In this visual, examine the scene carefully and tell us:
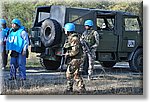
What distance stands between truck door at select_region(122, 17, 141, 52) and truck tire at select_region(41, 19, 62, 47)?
155 cm

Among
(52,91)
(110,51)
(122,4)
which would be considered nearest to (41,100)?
(52,91)

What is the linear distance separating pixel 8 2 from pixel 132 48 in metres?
2.79

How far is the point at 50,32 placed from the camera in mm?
9672

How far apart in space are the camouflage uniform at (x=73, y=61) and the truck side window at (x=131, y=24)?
55.5 inches

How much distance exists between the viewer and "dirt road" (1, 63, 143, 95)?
9484 millimetres

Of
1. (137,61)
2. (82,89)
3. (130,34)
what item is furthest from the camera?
(130,34)

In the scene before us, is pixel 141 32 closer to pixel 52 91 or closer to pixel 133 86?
pixel 133 86

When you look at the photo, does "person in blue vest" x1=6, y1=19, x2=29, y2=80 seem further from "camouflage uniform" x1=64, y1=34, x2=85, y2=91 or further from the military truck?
"camouflage uniform" x1=64, y1=34, x2=85, y2=91

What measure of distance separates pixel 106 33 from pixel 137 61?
2.93 feet

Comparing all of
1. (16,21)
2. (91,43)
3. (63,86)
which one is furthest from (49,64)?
(16,21)

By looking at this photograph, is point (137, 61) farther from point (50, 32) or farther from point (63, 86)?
point (50, 32)

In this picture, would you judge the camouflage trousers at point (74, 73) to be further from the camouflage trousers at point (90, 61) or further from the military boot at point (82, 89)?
the camouflage trousers at point (90, 61)

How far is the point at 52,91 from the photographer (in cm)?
948

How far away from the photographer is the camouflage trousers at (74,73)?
9398 mm
